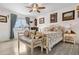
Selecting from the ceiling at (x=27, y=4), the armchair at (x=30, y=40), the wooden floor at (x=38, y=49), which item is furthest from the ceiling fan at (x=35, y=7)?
the wooden floor at (x=38, y=49)

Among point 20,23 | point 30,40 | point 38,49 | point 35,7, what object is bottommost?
point 38,49

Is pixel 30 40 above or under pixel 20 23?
under

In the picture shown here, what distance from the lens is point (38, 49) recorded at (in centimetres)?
223

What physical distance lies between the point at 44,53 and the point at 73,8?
0.92 meters

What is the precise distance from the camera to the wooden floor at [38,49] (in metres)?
2.21

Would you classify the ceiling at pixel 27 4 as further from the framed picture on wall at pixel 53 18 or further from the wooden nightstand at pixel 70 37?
the wooden nightstand at pixel 70 37

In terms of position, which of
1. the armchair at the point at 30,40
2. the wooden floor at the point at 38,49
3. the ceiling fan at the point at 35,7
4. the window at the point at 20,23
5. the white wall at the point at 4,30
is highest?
the ceiling fan at the point at 35,7

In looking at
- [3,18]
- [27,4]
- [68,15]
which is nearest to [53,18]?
[68,15]

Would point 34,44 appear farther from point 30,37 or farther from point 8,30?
point 8,30

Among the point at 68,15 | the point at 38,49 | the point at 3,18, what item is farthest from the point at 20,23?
the point at 68,15

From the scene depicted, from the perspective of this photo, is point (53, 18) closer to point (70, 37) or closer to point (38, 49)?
point (70, 37)

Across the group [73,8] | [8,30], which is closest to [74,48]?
[73,8]

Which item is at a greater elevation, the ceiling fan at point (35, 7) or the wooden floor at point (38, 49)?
the ceiling fan at point (35, 7)
